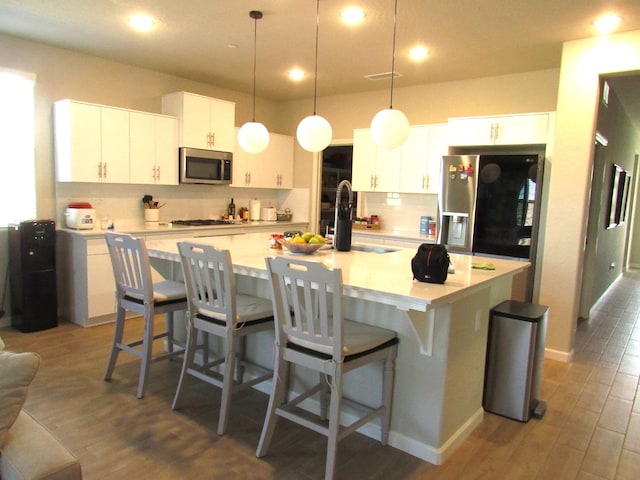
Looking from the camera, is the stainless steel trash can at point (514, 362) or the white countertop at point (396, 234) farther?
the white countertop at point (396, 234)

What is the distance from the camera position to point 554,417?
282cm

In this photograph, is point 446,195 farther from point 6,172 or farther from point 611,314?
point 6,172

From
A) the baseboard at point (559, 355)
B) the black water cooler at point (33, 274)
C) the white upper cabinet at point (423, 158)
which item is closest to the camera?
the baseboard at point (559, 355)

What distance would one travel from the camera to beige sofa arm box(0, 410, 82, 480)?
1.18 metres

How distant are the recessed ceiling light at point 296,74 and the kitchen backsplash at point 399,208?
1.69 metres

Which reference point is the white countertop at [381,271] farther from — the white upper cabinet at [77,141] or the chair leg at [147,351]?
the white upper cabinet at [77,141]

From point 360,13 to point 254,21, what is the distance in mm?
837

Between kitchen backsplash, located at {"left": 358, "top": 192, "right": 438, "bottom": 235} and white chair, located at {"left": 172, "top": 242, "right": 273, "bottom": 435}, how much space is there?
3224mm

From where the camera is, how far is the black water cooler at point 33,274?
3979 mm

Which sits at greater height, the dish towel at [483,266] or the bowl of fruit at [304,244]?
the bowl of fruit at [304,244]

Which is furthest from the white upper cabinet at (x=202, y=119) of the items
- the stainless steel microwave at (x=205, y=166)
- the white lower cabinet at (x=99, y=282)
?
the white lower cabinet at (x=99, y=282)

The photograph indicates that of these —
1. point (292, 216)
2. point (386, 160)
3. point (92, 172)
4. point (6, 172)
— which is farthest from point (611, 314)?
point (6, 172)

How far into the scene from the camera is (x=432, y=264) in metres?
2.16

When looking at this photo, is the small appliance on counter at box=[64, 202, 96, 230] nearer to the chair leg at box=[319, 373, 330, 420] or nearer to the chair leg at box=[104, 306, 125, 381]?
the chair leg at box=[104, 306, 125, 381]
